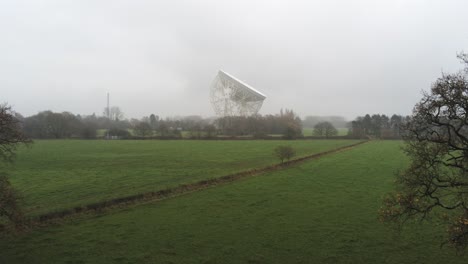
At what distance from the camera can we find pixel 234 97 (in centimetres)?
9756

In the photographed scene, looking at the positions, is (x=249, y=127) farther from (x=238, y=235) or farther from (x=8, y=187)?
(x=8, y=187)

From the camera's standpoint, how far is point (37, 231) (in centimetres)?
1616

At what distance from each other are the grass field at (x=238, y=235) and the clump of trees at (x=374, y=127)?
93788 mm

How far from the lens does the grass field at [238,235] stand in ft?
42.4

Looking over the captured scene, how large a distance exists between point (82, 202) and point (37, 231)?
504cm

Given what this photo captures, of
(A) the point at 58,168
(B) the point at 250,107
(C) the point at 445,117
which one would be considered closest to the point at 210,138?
(B) the point at 250,107

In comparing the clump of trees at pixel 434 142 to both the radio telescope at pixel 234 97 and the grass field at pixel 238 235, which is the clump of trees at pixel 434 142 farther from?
the radio telescope at pixel 234 97

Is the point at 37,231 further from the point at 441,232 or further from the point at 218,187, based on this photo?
the point at 441,232

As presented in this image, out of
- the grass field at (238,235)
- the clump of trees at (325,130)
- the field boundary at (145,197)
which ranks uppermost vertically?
the clump of trees at (325,130)

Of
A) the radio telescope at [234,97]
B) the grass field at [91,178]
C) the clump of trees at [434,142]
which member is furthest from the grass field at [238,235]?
the radio telescope at [234,97]

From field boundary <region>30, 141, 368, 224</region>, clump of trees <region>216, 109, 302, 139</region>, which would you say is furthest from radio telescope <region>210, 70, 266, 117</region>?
field boundary <region>30, 141, 368, 224</region>

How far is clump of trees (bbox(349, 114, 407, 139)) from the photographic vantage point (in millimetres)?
111375

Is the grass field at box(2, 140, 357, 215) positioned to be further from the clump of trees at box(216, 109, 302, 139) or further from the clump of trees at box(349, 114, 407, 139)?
the clump of trees at box(349, 114, 407, 139)

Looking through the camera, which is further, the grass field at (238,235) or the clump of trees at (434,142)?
the grass field at (238,235)
